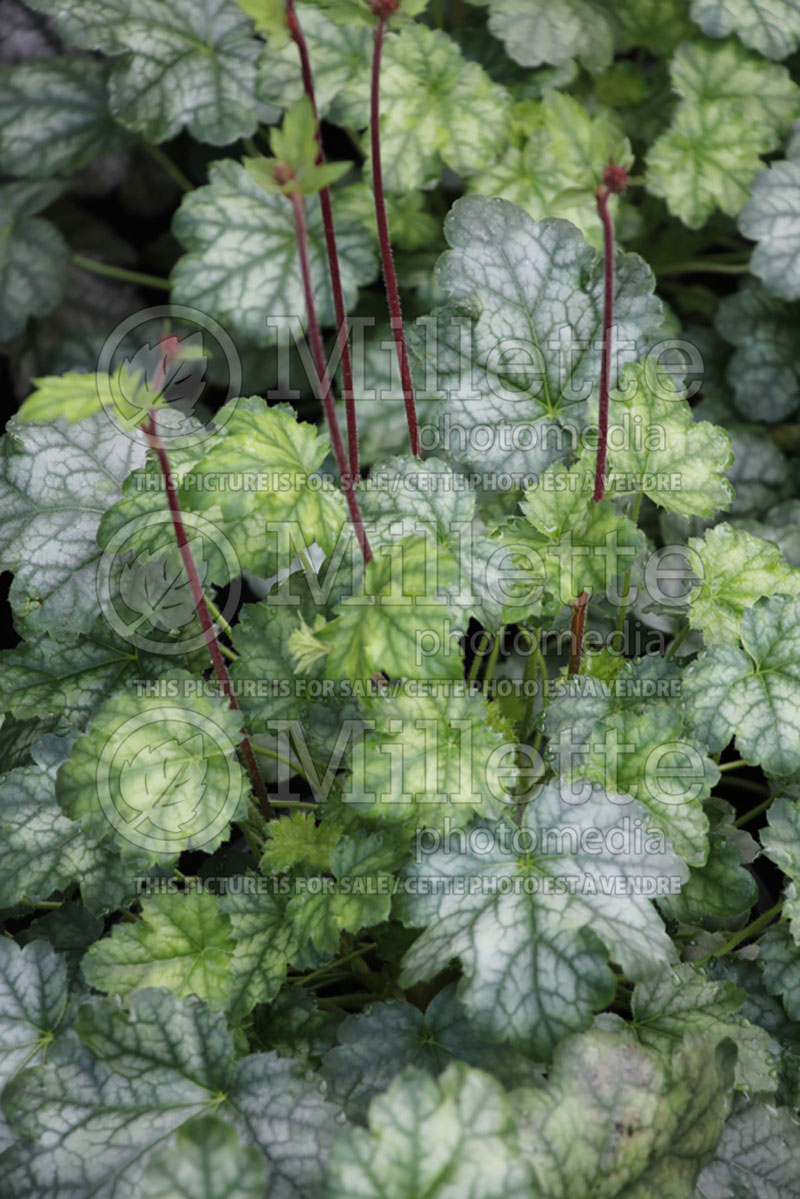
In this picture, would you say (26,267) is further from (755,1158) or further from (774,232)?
(755,1158)

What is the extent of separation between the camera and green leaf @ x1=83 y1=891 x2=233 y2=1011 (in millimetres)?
1104

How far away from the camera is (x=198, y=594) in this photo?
3.55ft

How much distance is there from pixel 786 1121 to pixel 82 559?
3.22 feet

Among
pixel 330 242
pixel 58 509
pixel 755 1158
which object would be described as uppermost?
pixel 330 242

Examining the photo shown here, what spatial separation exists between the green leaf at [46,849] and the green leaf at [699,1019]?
22.0 inches

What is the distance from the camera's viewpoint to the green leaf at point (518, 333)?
1.32 metres

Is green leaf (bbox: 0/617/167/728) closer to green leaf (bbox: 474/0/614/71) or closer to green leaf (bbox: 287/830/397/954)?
green leaf (bbox: 287/830/397/954)

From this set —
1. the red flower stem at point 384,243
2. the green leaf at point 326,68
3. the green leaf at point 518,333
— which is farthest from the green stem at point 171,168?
the red flower stem at point 384,243

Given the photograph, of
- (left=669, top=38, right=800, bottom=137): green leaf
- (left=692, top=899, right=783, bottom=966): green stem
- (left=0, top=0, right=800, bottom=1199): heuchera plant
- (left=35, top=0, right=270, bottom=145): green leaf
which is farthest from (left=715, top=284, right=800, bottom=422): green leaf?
(left=692, top=899, right=783, bottom=966): green stem

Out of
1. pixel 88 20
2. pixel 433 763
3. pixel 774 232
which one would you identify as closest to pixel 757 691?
pixel 433 763

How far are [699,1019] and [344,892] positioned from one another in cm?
39

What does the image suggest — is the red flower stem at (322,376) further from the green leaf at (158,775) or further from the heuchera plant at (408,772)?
the green leaf at (158,775)

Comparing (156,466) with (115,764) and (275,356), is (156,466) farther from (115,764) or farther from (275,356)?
(275,356)

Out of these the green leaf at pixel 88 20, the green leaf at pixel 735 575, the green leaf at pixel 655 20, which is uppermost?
the green leaf at pixel 88 20
